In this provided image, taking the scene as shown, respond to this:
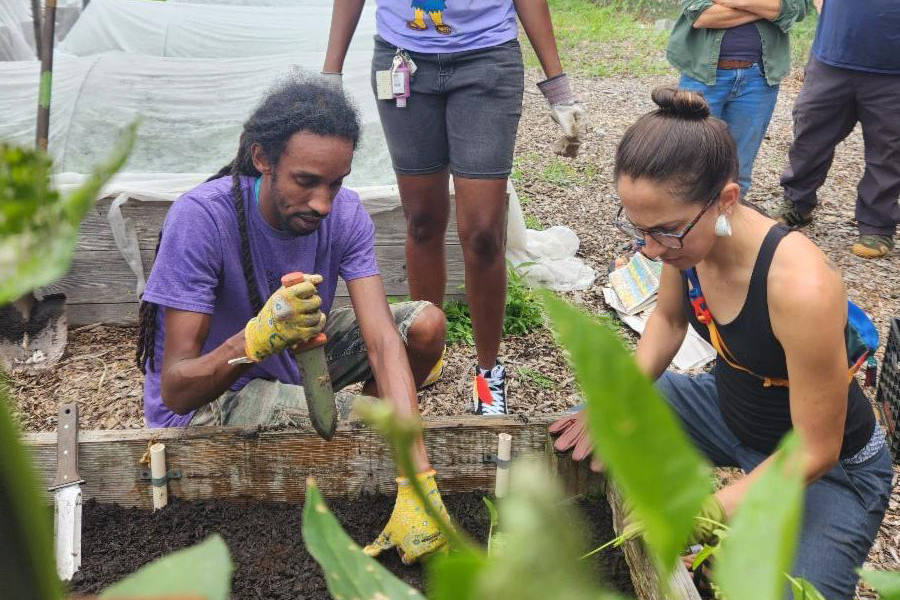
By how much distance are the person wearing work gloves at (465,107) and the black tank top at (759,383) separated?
752 millimetres

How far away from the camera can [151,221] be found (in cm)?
286

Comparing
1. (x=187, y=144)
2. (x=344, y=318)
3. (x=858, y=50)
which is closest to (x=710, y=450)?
(x=344, y=318)

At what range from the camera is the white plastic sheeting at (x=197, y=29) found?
16.4 ft

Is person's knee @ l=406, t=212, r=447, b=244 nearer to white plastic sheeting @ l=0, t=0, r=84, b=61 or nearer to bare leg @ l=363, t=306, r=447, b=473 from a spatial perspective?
bare leg @ l=363, t=306, r=447, b=473

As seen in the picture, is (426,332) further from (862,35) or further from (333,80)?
(862,35)

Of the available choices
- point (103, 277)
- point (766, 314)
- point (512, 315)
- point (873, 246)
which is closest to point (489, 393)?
point (512, 315)

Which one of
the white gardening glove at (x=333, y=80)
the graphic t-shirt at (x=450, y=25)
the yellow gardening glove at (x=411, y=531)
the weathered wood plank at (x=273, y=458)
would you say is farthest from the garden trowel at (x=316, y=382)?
the graphic t-shirt at (x=450, y=25)

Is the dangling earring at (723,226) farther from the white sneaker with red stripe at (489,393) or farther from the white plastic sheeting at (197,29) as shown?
the white plastic sheeting at (197,29)

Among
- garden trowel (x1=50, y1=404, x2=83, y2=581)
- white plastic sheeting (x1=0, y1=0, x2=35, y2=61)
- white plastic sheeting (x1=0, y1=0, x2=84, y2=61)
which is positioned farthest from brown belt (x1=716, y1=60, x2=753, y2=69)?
→ white plastic sheeting (x1=0, y1=0, x2=35, y2=61)

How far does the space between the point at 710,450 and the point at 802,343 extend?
56cm

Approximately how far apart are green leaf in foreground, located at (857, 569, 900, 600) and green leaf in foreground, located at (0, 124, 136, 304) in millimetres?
334

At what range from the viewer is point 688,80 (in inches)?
133

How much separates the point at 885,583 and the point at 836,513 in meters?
1.45

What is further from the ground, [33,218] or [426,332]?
[33,218]
